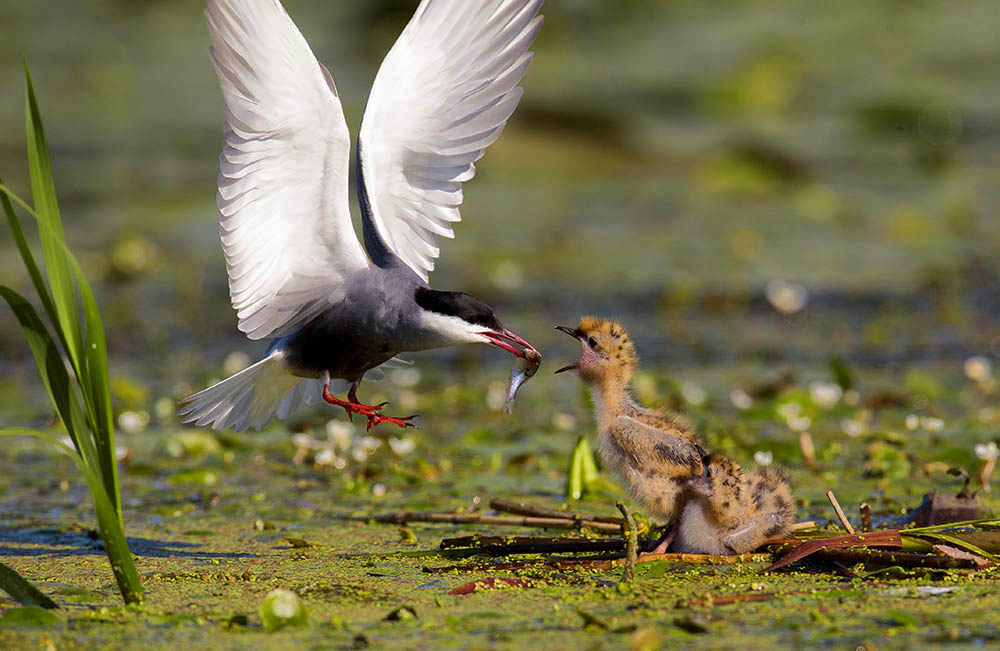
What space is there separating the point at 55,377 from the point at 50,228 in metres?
0.41

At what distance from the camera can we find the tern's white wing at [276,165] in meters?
4.21

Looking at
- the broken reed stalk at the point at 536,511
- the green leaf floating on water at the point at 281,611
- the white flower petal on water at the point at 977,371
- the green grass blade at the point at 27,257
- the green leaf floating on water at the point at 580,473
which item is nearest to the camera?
the green leaf floating on water at the point at 281,611

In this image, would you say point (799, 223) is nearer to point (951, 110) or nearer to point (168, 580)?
point (951, 110)

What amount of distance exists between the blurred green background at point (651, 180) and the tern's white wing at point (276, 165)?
2944 millimetres

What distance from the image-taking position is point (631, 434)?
4.23m

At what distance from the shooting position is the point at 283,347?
15.6 ft

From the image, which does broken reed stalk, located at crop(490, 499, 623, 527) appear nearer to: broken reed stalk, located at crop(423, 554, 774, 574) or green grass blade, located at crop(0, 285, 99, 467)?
broken reed stalk, located at crop(423, 554, 774, 574)

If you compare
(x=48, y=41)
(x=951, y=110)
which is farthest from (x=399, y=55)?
(x=48, y=41)

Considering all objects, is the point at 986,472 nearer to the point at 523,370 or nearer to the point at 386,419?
the point at 523,370

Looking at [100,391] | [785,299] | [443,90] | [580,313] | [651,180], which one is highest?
[651,180]

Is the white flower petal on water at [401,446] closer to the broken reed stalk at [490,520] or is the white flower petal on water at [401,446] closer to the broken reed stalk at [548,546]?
the broken reed stalk at [490,520]

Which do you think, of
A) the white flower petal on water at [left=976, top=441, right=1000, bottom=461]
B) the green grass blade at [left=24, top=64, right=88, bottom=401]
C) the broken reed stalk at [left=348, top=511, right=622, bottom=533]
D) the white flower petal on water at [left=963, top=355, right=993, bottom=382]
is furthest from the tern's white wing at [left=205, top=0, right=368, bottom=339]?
the white flower petal on water at [left=963, top=355, right=993, bottom=382]

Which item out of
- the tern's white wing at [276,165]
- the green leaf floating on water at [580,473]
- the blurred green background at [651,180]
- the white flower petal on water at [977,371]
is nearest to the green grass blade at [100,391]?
the tern's white wing at [276,165]

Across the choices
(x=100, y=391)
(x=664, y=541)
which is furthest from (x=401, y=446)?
(x=100, y=391)
